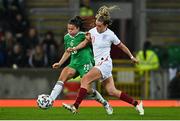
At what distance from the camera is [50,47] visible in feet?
88.7

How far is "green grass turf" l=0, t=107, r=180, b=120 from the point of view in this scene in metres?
17.5

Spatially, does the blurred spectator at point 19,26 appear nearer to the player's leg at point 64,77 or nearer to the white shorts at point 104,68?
the player's leg at point 64,77

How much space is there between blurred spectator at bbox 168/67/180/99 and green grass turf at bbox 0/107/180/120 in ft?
18.6

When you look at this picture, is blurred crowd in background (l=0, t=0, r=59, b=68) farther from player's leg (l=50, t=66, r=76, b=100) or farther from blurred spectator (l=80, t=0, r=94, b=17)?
player's leg (l=50, t=66, r=76, b=100)

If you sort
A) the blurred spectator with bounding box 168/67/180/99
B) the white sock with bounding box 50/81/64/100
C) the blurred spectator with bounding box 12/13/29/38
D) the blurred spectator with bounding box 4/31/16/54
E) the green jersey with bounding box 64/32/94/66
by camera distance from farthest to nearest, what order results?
the blurred spectator with bounding box 12/13/29/38, the blurred spectator with bounding box 4/31/16/54, the blurred spectator with bounding box 168/67/180/99, the green jersey with bounding box 64/32/94/66, the white sock with bounding box 50/81/64/100

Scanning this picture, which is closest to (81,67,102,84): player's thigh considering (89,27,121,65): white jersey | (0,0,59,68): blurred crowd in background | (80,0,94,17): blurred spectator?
(89,27,121,65): white jersey

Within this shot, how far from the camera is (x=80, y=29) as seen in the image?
731 inches

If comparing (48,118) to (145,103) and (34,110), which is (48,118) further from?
(145,103)

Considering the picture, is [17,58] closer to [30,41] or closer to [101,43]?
[30,41]

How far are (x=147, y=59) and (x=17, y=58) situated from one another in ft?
12.5

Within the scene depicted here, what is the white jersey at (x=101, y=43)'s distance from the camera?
17.7 meters

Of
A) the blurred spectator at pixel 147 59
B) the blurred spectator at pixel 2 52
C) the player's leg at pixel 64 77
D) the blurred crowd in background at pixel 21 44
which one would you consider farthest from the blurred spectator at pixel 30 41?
the player's leg at pixel 64 77

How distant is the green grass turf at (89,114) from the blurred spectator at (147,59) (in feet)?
20.1

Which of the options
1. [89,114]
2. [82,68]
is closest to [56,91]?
[82,68]
